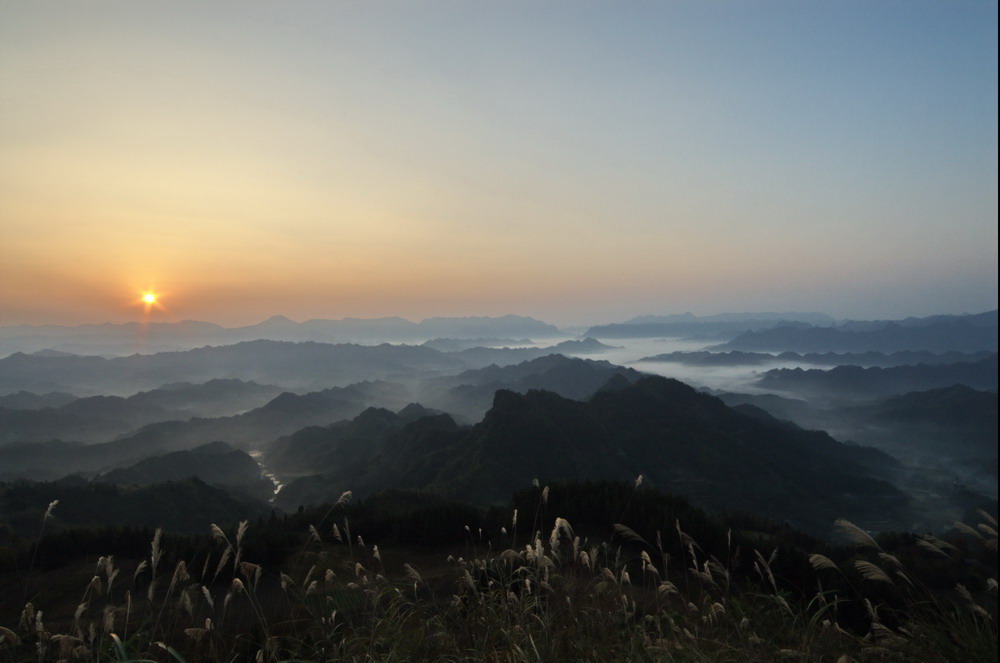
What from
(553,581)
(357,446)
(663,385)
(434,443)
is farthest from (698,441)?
(553,581)

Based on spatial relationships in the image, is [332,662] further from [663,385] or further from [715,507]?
[663,385]

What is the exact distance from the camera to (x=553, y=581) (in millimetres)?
7270

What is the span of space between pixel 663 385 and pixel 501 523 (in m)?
183

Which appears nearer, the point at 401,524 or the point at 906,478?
the point at 401,524

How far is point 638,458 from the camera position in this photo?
15412cm

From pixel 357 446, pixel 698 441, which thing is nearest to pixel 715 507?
pixel 698 441

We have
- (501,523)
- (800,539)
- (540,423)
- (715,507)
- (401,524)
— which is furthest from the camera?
(540,423)

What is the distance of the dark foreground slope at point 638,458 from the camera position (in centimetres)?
13250

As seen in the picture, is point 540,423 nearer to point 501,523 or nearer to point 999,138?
point 501,523

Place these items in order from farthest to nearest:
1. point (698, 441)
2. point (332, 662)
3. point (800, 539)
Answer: point (698, 441), point (800, 539), point (332, 662)

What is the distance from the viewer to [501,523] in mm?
26312

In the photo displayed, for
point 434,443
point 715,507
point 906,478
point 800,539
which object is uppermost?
point 800,539

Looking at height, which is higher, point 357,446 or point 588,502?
point 588,502

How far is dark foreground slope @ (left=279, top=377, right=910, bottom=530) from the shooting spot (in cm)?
13250
